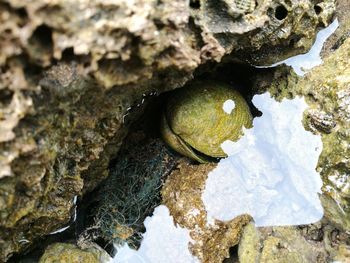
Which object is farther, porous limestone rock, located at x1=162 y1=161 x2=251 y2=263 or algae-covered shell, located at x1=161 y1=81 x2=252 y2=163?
porous limestone rock, located at x1=162 y1=161 x2=251 y2=263

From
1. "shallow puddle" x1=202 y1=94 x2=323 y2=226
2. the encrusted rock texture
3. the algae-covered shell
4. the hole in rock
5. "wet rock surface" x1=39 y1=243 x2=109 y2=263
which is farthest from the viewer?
"shallow puddle" x1=202 y1=94 x2=323 y2=226

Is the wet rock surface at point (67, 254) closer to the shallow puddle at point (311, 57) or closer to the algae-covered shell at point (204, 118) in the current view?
the algae-covered shell at point (204, 118)

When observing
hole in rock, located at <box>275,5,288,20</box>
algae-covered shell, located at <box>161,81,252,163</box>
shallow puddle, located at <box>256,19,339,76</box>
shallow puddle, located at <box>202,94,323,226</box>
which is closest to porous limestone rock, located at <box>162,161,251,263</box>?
shallow puddle, located at <box>202,94,323,226</box>

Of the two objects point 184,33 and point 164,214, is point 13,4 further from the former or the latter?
point 164,214

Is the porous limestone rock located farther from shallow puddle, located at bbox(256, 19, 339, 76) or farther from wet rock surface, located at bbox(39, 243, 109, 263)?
shallow puddle, located at bbox(256, 19, 339, 76)

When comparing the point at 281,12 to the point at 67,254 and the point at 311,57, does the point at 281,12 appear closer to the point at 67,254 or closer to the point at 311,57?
the point at 311,57

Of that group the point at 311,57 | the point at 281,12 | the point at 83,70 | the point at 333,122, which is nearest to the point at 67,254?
the point at 83,70
